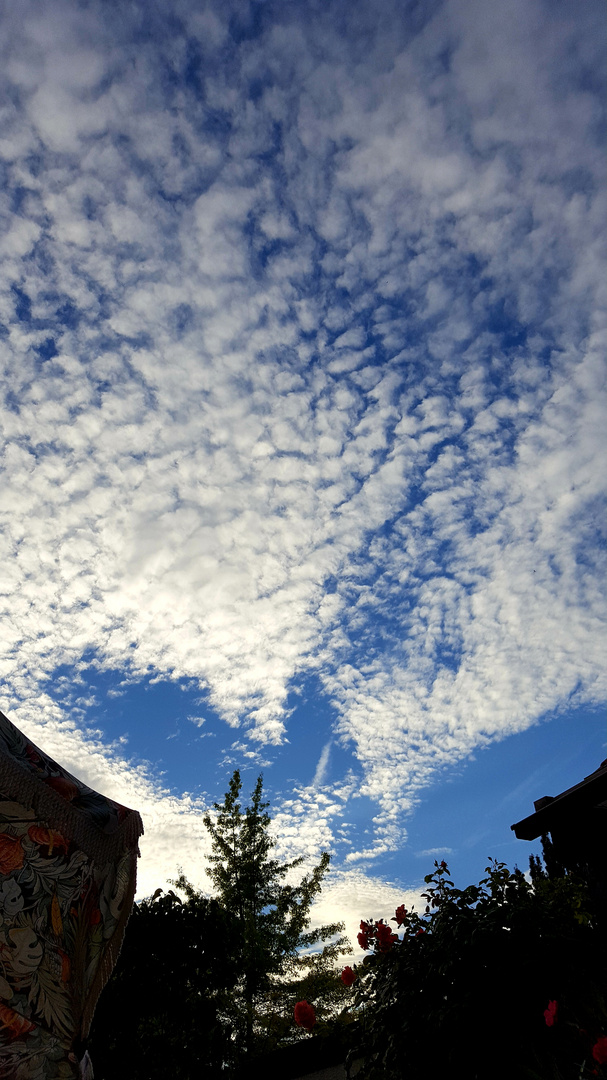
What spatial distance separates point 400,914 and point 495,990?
1.18 meters

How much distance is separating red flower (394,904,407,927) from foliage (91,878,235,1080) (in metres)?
5.42

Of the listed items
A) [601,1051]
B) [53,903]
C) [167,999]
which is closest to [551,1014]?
[601,1051]

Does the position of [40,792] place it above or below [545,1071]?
above

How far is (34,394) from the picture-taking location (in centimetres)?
1068

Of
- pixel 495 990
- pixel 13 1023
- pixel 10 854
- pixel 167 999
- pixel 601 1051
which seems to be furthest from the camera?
pixel 167 999

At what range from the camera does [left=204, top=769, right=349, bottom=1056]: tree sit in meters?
18.2

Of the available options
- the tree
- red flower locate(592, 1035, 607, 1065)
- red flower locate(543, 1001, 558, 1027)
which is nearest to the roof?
red flower locate(543, 1001, 558, 1027)

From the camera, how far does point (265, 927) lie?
65.4 feet

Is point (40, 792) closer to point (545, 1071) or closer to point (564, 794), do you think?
point (545, 1071)

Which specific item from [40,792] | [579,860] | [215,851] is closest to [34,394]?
[40,792]

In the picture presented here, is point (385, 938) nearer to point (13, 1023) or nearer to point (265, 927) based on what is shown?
point (13, 1023)

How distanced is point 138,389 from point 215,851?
58.2ft

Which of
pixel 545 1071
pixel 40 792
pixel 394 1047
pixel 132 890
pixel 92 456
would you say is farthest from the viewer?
pixel 92 456

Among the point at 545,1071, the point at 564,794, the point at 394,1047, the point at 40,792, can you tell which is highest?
the point at 40,792
